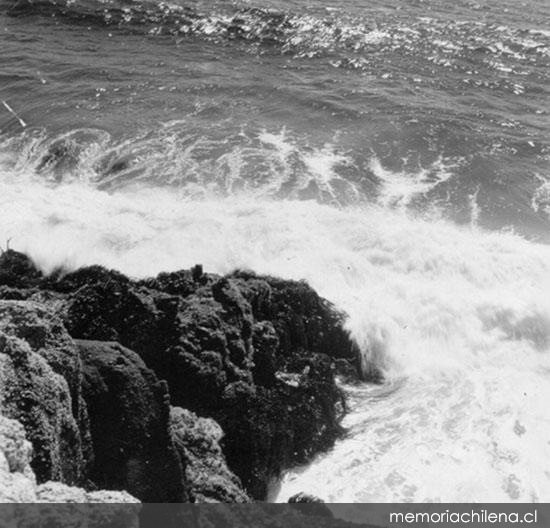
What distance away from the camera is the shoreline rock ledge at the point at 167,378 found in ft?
24.3

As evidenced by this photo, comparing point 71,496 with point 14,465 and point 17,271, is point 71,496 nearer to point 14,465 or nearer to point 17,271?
point 14,465

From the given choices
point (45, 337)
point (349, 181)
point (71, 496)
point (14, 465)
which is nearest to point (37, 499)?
point (71, 496)

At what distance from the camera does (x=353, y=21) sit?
35.2 meters

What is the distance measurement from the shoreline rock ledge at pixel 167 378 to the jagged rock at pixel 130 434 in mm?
14

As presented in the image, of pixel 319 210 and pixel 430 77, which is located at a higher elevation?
pixel 430 77

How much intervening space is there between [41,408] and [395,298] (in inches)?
407

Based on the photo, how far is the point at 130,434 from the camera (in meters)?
8.55

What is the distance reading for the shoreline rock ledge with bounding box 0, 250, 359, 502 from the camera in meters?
7.42

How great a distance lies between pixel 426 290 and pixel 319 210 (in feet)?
15.0

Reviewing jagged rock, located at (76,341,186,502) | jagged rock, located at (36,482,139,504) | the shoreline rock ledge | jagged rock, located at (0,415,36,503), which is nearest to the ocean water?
the shoreline rock ledge

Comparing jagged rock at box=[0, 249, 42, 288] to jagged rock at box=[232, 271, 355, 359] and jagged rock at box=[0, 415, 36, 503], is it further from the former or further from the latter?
jagged rock at box=[0, 415, 36, 503]

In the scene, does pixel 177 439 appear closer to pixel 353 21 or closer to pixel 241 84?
pixel 241 84

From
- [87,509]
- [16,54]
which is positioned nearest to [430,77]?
[16,54]

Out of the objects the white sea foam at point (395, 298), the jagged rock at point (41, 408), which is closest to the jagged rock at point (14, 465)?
the jagged rock at point (41, 408)
